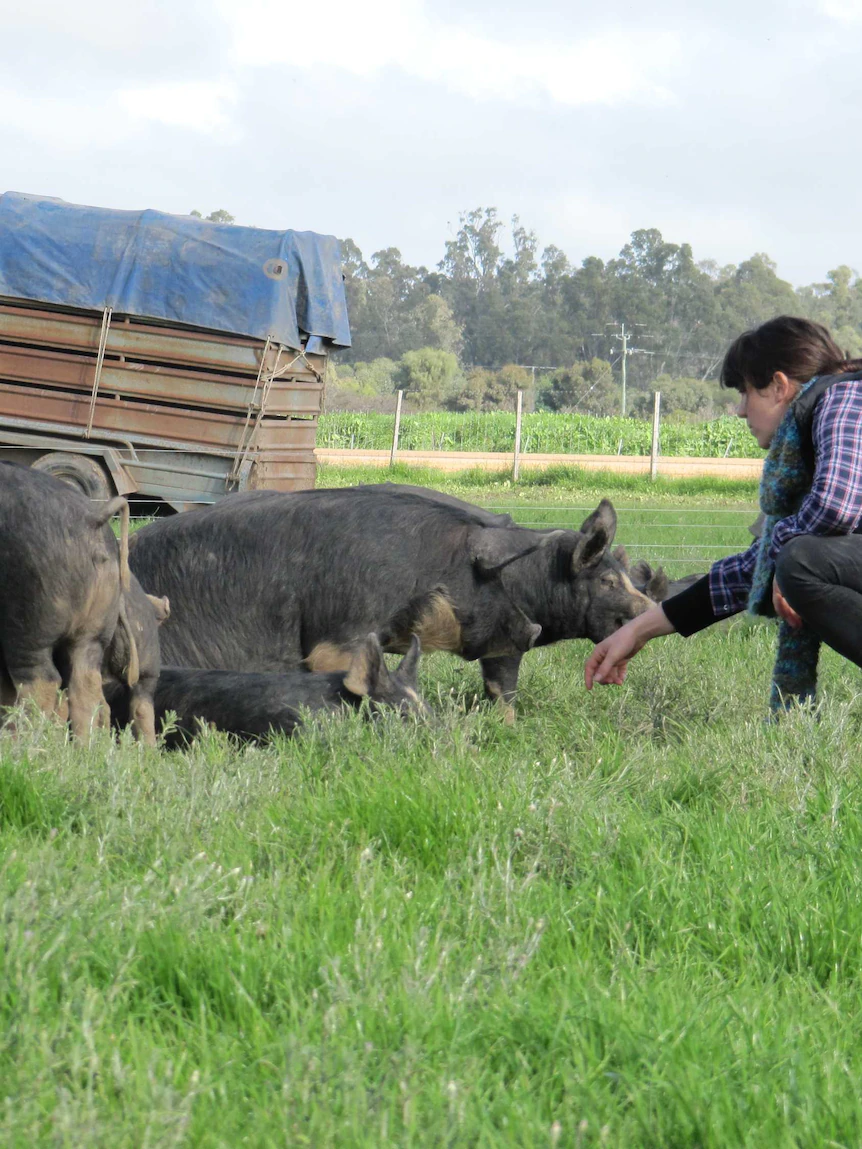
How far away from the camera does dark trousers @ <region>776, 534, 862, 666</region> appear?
5070 mm

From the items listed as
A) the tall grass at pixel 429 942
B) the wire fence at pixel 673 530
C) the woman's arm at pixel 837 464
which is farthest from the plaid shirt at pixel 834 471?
the wire fence at pixel 673 530

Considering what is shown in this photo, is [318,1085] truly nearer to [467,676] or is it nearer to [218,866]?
[218,866]

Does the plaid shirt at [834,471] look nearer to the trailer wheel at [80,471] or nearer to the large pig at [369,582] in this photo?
the large pig at [369,582]

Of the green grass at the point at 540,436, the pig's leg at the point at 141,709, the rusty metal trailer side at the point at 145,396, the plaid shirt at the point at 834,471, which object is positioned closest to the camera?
the plaid shirt at the point at 834,471

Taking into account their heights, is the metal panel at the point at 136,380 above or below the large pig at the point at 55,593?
above

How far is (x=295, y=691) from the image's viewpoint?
17.2ft

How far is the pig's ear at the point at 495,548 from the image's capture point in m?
6.17

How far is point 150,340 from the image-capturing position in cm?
1628

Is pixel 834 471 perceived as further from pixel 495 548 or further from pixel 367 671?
pixel 367 671

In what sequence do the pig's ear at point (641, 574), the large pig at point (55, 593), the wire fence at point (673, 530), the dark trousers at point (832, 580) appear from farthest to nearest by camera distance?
the wire fence at point (673, 530) < the pig's ear at point (641, 574) < the dark trousers at point (832, 580) < the large pig at point (55, 593)

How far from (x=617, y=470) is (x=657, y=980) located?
97.0 ft

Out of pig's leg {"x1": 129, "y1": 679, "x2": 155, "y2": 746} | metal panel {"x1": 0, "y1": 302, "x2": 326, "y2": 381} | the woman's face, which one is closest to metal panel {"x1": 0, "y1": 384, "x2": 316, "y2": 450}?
metal panel {"x1": 0, "y1": 302, "x2": 326, "y2": 381}

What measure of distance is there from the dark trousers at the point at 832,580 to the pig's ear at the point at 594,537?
126cm

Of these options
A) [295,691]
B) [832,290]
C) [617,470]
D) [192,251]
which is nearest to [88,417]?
[192,251]
